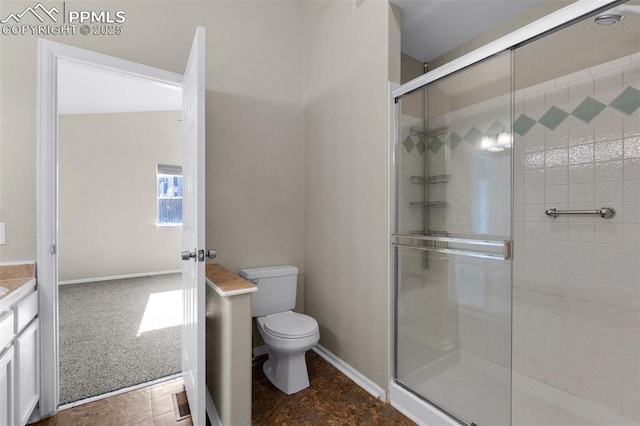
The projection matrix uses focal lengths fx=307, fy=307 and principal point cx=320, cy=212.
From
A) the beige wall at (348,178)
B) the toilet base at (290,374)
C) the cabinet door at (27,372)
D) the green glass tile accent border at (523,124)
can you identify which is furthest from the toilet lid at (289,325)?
the green glass tile accent border at (523,124)

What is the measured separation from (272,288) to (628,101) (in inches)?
94.1

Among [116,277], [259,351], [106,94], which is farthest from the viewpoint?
[116,277]

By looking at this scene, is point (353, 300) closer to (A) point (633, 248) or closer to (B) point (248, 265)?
(B) point (248, 265)

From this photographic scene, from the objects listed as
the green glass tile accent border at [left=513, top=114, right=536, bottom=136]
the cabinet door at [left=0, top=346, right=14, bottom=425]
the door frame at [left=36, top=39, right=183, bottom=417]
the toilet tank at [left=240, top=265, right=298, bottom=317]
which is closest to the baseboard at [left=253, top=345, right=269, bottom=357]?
the toilet tank at [left=240, top=265, right=298, bottom=317]

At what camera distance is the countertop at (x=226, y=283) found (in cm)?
148

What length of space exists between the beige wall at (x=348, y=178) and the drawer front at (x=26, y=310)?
1.77 meters

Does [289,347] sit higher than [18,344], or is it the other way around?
[18,344]

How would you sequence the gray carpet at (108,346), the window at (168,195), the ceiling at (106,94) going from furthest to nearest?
the window at (168,195) → the ceiling at (106,94) → the gray carpet at (108,346)

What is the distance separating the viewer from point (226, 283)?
5.29ft

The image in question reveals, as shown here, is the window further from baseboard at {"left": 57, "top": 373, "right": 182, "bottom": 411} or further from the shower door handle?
the shower door handle

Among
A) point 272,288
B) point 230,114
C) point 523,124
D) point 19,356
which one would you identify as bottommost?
point 19,356

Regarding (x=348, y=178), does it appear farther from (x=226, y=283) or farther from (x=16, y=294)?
(x=16, y=294)

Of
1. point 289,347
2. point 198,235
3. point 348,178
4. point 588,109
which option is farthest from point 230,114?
point 588,109

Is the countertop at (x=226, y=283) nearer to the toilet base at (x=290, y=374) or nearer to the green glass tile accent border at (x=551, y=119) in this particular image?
the toilet base at (x=290, y=374)
